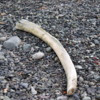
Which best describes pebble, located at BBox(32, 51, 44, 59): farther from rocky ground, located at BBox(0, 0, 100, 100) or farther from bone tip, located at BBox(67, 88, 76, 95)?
bone tip, located at BBox(67, 88, 76, 95)

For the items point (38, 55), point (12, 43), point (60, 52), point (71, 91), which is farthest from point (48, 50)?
point (71, 91)

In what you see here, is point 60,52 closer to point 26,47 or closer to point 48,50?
point 48,50

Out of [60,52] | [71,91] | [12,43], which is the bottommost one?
[71,91]

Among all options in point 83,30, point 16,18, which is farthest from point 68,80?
point 16,18

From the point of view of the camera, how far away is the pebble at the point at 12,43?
4.12 meters

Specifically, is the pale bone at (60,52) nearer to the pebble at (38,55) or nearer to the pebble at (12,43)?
the pebble at (38,55)

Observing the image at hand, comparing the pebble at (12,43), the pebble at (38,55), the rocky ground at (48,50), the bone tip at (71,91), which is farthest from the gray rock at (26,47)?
the bone tip at (71,91)

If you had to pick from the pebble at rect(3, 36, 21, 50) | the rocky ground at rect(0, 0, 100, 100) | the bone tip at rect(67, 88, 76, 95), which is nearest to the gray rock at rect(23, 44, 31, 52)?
the rocky ground at rect(0, 0, 100, 100)

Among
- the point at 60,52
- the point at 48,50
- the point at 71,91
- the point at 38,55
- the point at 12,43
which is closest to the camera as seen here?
the point at 71,91

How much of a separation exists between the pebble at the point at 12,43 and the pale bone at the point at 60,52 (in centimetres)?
33

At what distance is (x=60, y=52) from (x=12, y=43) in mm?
863

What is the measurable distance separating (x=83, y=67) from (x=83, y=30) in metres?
1.25

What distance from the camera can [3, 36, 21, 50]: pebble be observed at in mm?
4118

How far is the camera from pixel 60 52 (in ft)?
12.4
